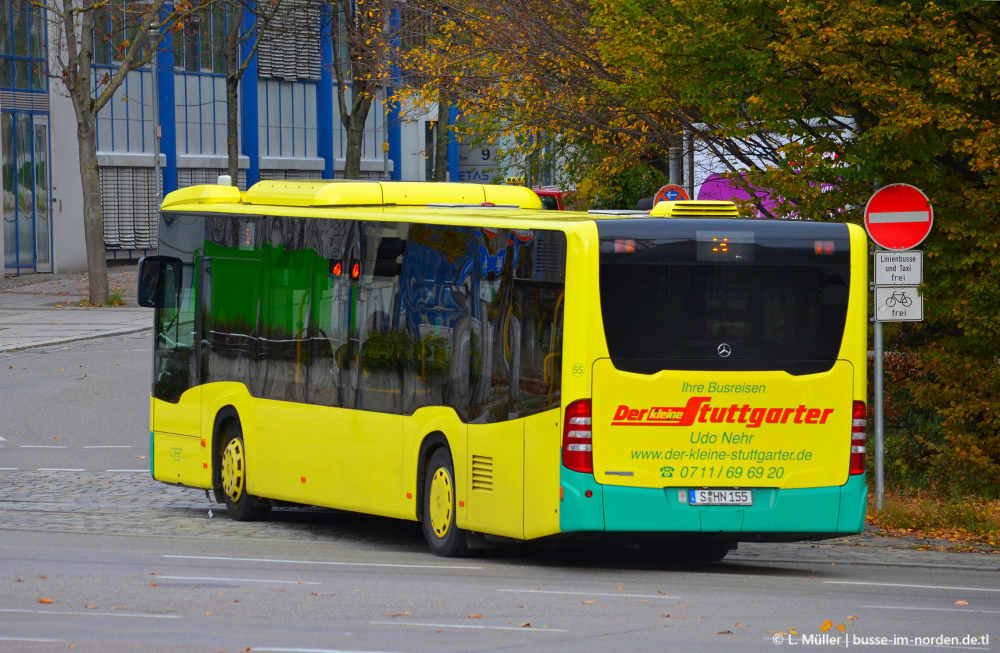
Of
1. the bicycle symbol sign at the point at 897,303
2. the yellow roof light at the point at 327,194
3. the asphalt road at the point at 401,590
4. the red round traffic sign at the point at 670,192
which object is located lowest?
the asphalt road at the point at 401,590

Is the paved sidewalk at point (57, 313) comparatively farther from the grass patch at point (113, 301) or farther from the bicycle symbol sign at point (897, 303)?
the bicycle symbol sign at point (897, 303)

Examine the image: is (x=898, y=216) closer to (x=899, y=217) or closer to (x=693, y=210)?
(x=899, y=217)

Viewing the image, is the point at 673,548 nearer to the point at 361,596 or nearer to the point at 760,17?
the point at 361,596

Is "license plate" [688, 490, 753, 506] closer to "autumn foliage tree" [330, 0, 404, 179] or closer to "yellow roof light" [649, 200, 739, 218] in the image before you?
"yellow roof light" [649, 200, 739, 218]

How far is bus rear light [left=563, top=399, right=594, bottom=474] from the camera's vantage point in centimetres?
1095

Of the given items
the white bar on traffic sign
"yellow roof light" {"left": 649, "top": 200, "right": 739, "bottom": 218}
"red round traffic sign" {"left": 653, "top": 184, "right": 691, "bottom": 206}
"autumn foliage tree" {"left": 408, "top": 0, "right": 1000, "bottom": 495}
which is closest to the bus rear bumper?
"yellow roof light" {"left": 649, "top": 200, "right": 739, "bottom": 218}

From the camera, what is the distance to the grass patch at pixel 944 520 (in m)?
14.0

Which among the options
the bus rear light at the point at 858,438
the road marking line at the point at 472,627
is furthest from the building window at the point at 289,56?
the road marking line at the point at 472,627

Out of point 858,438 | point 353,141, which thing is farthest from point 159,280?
point 353,141

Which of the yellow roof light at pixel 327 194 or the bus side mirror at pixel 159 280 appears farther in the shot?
the bus side mirror at pixel 159 280

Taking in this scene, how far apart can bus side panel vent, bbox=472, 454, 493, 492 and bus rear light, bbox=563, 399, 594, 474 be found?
0.89 meters

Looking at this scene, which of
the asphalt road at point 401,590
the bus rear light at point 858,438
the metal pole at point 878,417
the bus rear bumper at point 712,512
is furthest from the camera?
the metal pole at point 878,417

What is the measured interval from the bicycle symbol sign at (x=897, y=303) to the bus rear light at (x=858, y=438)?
12.0ft

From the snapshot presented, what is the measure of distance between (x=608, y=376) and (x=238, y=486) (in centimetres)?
520
